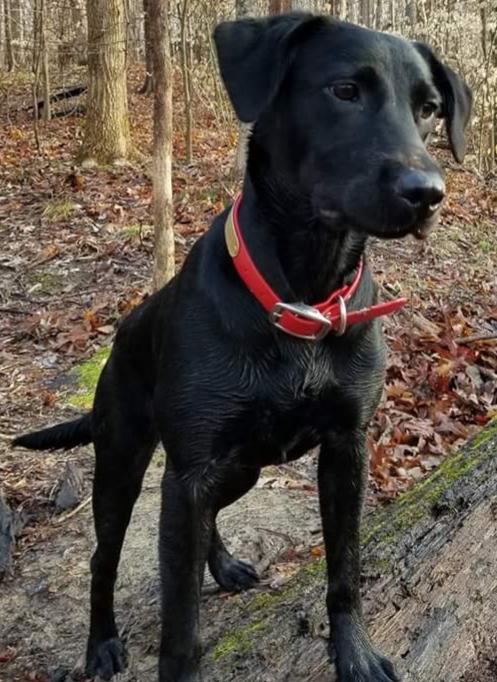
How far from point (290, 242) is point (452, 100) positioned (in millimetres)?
804

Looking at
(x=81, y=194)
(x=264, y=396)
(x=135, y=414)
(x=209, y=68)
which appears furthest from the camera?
(x=209, y=68)

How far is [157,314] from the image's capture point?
10.4 ft

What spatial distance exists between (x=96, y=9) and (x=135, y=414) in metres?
10.3

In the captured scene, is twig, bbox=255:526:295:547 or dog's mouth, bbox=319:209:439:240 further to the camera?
twig, bbox=255:526:295:547

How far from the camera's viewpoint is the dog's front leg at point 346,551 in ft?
9.37

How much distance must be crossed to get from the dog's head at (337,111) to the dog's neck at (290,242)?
2.3 inches

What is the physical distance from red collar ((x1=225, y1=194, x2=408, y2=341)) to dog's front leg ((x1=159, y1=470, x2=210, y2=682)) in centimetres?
62

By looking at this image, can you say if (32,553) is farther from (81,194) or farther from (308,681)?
(81,194)

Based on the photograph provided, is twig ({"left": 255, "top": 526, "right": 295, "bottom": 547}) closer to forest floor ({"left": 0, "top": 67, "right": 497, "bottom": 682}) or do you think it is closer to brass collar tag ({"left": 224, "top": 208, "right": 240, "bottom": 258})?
forest floor ({"left": 0, "top": 67, "right": 497, "bottom": 682})

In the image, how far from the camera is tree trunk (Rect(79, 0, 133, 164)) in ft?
39.7

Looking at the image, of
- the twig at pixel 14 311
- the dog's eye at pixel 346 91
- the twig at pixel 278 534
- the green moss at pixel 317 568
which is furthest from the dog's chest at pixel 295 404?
the twig at pixel 14 311

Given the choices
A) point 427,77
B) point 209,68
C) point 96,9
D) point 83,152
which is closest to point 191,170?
point 83,152

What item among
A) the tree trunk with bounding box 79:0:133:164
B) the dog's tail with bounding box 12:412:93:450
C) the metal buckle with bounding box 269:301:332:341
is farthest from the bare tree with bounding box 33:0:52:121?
the metal buckle with bounding box 269:301:332:341

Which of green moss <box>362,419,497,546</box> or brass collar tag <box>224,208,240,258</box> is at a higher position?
brass collar tag <box>224,208,240,258</box>
